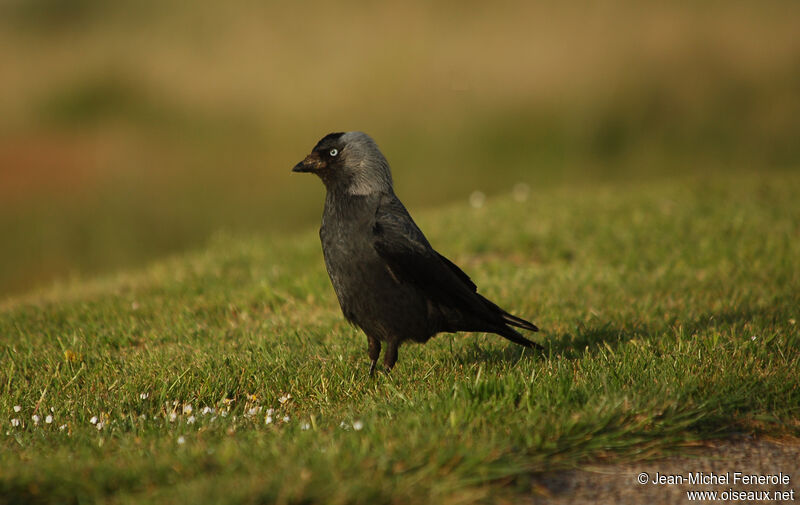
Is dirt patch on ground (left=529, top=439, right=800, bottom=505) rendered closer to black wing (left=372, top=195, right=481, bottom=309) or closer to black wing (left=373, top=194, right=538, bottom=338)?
black wing (left=373, top=194, right=538, bottom=338)

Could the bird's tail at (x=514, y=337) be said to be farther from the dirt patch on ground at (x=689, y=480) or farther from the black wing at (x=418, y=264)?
the dirt patch on ground at (x=689, y=480)

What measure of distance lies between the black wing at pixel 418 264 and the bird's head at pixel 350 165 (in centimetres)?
13

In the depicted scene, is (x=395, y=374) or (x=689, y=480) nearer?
(x=689, y=480)

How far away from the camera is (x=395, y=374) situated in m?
4.37

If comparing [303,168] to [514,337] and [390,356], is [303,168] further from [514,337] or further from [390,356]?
[514,337]

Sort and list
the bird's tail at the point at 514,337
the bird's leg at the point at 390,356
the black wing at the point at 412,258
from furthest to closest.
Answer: the bird's tail at the point at 514,337, the bird's leg at the point at 390,356, the black wing at the point at 412,258

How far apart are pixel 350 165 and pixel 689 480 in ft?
8.16

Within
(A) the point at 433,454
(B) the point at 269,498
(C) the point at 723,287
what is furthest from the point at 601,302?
(B) the point at 269,498

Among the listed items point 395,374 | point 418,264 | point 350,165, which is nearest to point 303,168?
point 350,165

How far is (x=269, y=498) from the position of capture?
2.63m

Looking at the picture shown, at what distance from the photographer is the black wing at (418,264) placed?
13.7 ft

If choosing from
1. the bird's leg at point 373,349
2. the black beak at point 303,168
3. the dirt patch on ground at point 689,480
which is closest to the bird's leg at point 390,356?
the bird's leg at point 373,349

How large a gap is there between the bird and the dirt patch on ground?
136 cm

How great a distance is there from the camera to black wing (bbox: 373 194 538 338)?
4184 mm
